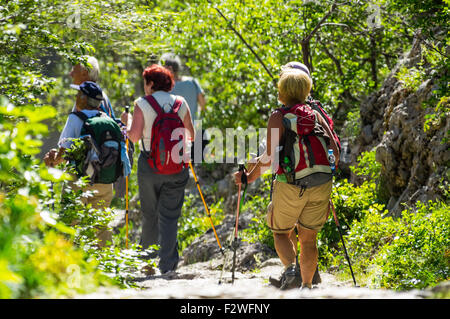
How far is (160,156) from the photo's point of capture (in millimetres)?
6148

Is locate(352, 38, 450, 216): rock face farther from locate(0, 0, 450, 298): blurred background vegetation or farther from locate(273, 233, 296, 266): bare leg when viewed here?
locate(273, 233, 296, 266): bare leg

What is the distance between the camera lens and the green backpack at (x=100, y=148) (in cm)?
579

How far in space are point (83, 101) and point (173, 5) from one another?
8.14 m

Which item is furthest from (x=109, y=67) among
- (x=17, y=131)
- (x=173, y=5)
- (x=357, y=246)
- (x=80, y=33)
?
(x=17, y=131)

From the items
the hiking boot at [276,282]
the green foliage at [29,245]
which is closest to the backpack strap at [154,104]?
the hiking boot at [276,282]

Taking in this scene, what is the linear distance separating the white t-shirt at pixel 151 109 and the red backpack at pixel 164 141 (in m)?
0.03

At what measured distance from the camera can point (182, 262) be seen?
30.1ft

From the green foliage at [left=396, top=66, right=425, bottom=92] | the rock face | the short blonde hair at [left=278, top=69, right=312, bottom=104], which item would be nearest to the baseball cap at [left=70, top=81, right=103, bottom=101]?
the short blonde hair at [left=278, top=69, right=312, bottom=104]

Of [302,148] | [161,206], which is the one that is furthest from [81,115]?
[302,148]

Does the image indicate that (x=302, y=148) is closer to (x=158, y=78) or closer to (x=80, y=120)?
(x=158, y=78)

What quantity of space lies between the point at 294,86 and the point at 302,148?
1.73ft

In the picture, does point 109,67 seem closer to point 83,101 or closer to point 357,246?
point 83,101

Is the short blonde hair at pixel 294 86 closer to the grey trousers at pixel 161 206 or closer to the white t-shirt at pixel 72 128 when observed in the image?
the grey trousers at pixel 161 206

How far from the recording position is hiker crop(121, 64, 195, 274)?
20.0ft
